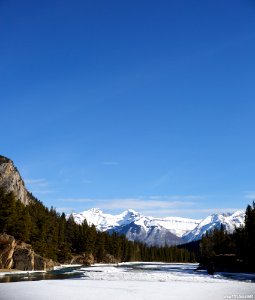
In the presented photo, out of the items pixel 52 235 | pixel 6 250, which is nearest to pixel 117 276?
pixel 6 250

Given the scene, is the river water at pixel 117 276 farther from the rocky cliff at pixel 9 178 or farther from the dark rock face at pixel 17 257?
the rocky cliff at pixel 9 178

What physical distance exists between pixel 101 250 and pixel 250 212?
73243 mm

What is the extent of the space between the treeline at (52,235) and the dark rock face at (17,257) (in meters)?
5.14

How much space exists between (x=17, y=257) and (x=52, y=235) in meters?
34.9

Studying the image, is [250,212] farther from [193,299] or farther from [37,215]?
[193,299]

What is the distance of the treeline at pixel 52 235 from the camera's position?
81750 millimetres

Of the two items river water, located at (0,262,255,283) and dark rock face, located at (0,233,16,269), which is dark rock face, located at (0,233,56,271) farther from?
river water, located at (0,262,255,283)

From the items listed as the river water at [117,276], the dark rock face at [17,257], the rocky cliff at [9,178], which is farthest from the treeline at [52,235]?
the river water at [117,276]

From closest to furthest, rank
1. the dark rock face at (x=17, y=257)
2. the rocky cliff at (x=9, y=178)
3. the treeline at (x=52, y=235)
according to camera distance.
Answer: the dark rock face at (x=17, y=257)
the treeline at (x=52, y=235)
the rocky cliff at (x=9, y=178)

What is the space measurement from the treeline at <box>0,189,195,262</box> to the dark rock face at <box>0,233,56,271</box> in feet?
16.9

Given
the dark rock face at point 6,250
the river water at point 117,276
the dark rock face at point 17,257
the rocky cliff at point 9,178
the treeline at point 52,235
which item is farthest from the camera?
the rocky cliff at point 9,178

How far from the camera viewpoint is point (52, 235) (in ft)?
359

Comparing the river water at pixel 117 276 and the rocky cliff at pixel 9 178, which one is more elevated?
the rocky cliff at pixel 9 178

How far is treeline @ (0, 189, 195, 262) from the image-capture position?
8175 cm
